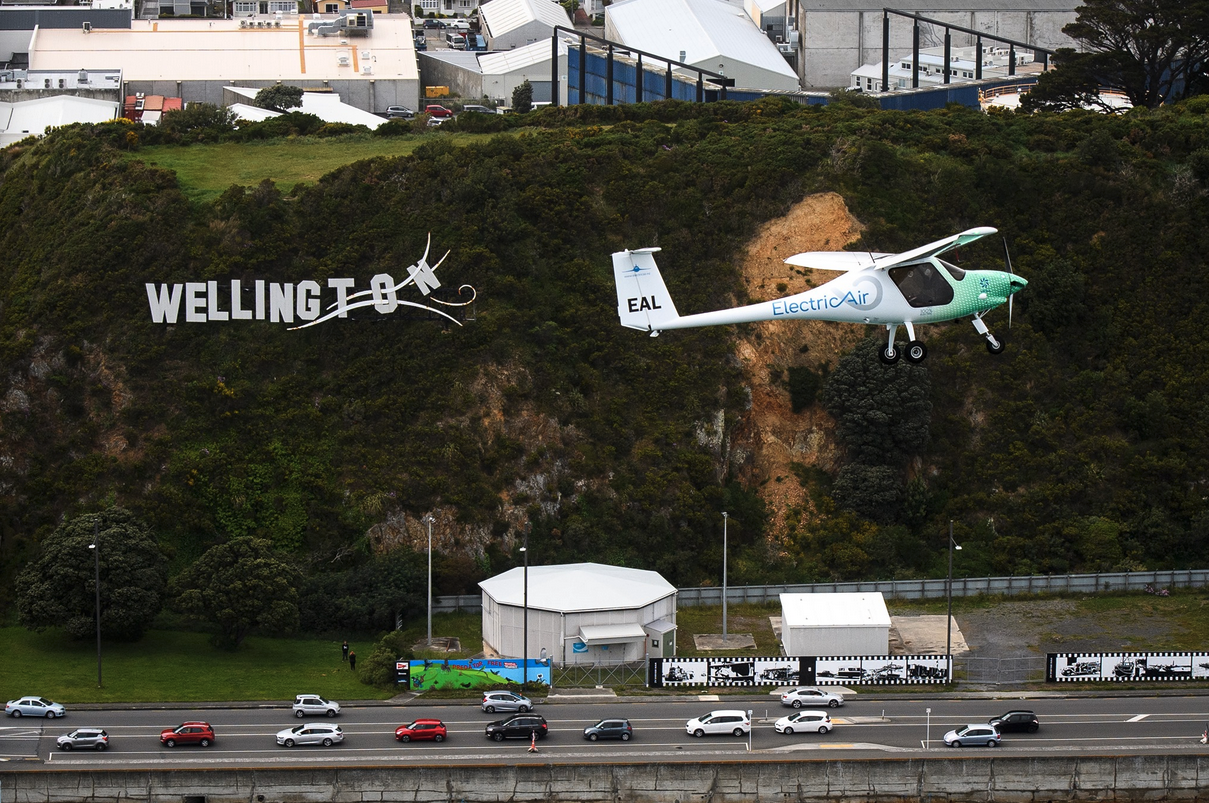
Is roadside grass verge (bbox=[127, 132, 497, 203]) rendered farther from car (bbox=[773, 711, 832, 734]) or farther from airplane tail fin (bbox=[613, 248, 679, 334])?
car (bbox=[773, 711, 832, 734])

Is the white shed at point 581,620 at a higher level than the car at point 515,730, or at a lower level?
higher

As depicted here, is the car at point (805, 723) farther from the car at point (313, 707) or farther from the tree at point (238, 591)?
the tree at point (238, 591)

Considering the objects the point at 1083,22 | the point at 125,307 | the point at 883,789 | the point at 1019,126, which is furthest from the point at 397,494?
the point at 1083,22

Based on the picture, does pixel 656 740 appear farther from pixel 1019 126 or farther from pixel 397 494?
pixel 1019 126

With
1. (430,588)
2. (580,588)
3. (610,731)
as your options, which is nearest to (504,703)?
(610,731)

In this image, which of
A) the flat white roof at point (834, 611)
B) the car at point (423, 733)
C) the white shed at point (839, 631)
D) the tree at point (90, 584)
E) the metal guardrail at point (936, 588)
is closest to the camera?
the car at point (423, 733)

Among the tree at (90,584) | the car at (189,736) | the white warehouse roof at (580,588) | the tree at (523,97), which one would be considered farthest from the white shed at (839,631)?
the tree at (523,97)

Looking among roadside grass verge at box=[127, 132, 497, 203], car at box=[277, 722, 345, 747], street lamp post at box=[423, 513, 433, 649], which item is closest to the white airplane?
car at box=[277, 722, 345, 747]

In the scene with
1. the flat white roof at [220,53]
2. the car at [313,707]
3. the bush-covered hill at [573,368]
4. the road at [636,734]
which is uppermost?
the flat white roof at [220,53]
